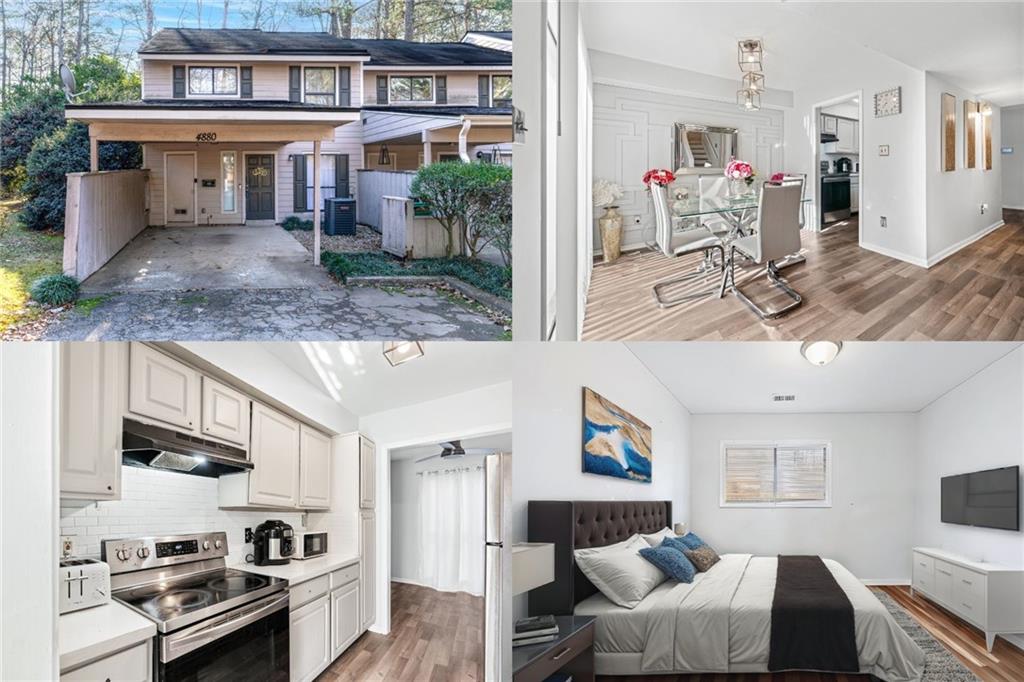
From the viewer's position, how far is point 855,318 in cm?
241

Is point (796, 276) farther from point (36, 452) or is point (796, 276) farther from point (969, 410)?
point (36, 452)

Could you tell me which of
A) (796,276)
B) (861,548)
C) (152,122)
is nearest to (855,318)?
(796,276)

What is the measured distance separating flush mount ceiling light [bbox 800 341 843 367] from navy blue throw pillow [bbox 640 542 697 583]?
0.73m

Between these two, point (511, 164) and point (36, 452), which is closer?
point (36, 452)

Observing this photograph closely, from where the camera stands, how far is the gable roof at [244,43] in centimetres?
265

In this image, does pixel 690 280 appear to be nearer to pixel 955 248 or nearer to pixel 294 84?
pixel 955 248

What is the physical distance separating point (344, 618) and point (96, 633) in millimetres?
720

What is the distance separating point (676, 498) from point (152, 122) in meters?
2.13

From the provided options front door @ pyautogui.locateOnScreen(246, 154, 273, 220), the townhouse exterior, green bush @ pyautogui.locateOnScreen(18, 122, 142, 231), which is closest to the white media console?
the townhouse exterior

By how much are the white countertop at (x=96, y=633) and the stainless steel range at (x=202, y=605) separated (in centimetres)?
5

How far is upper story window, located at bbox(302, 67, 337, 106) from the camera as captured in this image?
268cm

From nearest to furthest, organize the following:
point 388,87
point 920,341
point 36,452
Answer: point 36,452 → point 920,341 → point 388,87

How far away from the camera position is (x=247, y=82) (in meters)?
2.66

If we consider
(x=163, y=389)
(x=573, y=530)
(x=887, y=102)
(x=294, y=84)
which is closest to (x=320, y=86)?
(x=294, y=84)
